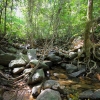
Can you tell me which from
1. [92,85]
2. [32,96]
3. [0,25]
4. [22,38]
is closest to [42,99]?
[32,96]

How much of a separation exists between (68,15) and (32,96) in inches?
260

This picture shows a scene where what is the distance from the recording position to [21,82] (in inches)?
180

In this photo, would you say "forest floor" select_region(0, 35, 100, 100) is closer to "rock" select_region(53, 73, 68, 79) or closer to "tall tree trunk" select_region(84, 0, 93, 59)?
"rock" select_region(53, 73, 68, 79)

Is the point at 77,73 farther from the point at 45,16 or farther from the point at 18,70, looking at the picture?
the point at 45,16

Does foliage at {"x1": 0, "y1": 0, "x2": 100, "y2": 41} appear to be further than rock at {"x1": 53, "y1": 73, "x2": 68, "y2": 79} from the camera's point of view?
Yes

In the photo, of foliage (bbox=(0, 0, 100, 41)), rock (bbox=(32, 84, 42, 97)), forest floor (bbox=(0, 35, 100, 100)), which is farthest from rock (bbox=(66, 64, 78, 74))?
rock (bbox=(32, 84, 42, 97))

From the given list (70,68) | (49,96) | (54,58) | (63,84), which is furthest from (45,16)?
(49,96)

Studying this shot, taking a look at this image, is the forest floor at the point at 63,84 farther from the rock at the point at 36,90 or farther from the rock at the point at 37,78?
the rock at the point at 37,78

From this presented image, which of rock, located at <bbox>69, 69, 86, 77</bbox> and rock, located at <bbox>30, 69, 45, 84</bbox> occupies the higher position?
rock, located at <bbox>30, 69, 45, 84</bbox>

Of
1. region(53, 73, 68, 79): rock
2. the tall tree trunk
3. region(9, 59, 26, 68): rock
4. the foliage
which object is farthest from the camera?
the foliage

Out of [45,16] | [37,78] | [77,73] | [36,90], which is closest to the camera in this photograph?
[36,90]

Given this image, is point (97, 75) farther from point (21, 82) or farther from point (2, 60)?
point (2, 60)

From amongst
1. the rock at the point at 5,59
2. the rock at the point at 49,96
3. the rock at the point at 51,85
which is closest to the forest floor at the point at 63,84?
the rock at the point at 51,85

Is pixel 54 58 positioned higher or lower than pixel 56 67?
higher
